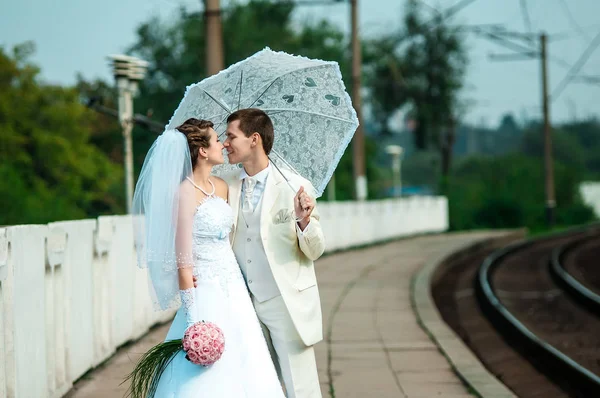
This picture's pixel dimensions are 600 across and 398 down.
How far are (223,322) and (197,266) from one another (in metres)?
0.30

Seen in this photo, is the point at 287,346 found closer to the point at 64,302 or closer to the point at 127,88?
the point at 64,302

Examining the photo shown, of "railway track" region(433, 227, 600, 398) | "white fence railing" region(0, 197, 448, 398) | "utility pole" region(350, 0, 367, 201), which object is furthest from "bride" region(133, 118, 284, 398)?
"utility pole" region(350, 0, 367, 201)

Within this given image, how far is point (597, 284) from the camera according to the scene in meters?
20.5

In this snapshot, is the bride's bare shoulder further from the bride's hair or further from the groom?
the bride's hair

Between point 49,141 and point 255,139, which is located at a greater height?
point 49,141

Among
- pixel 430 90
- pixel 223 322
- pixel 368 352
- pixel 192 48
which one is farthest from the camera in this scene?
pixel 430 90

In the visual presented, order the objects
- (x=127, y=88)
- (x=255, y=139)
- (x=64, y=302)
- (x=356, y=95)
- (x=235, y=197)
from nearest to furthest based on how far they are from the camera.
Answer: (x=255, y=139) → (x=235, y=197) → (x=64, y=302) → (x=127, y=88) → (x=356, y=95)

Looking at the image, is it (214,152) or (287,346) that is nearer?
(214,152)

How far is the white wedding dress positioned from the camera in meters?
5.07

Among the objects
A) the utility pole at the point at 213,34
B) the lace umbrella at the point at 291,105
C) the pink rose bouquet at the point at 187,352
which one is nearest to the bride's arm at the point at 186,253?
the pink rose bouquet at the point at 187,352

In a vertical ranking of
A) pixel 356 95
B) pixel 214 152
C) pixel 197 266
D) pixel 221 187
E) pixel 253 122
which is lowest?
pixel 197 266

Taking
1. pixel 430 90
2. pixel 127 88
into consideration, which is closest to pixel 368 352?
pixel 127 88

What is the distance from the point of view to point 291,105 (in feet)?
20.0

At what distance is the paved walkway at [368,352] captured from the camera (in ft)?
26.1
